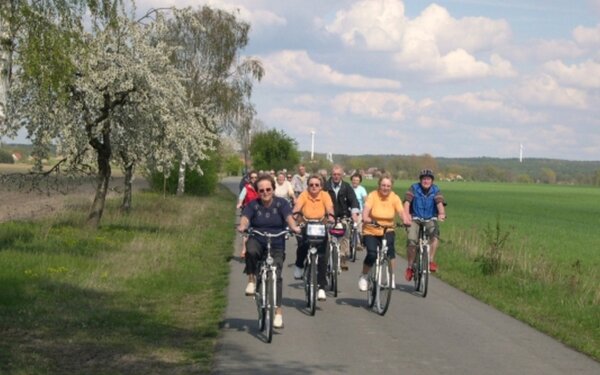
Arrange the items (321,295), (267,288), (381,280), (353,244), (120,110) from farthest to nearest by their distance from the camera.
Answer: (120,110) < (353,244) < (321,295) < (381,280) < (267,288)

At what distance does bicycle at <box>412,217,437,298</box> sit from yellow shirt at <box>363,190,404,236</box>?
1276 mm

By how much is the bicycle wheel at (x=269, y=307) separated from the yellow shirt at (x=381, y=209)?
116 inches

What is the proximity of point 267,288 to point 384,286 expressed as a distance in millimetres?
2420

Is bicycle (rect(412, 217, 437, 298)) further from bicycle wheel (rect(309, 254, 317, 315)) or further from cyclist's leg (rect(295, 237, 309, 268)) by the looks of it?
bicycle wheel (rect(309, 254, 317, 315))

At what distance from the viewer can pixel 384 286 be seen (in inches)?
463

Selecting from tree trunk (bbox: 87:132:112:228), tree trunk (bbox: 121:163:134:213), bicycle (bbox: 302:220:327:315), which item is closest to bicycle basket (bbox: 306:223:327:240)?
bicycle (bbox: 302:220:327:315)

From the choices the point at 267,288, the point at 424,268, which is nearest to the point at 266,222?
the point at 267,288

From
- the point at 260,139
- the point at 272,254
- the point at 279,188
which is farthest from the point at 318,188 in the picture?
the point at 260,139

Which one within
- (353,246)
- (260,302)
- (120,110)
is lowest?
(353,246)

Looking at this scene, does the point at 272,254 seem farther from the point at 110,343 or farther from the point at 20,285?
the point at 20,285

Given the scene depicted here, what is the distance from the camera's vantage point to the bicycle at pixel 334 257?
1342 cm

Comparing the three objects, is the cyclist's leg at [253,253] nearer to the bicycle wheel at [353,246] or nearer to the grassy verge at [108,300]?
the grassy verge at [108,300]

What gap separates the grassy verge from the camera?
853 centimetres

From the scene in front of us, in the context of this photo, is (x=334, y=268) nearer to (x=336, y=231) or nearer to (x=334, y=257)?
(x=334, y=257)
